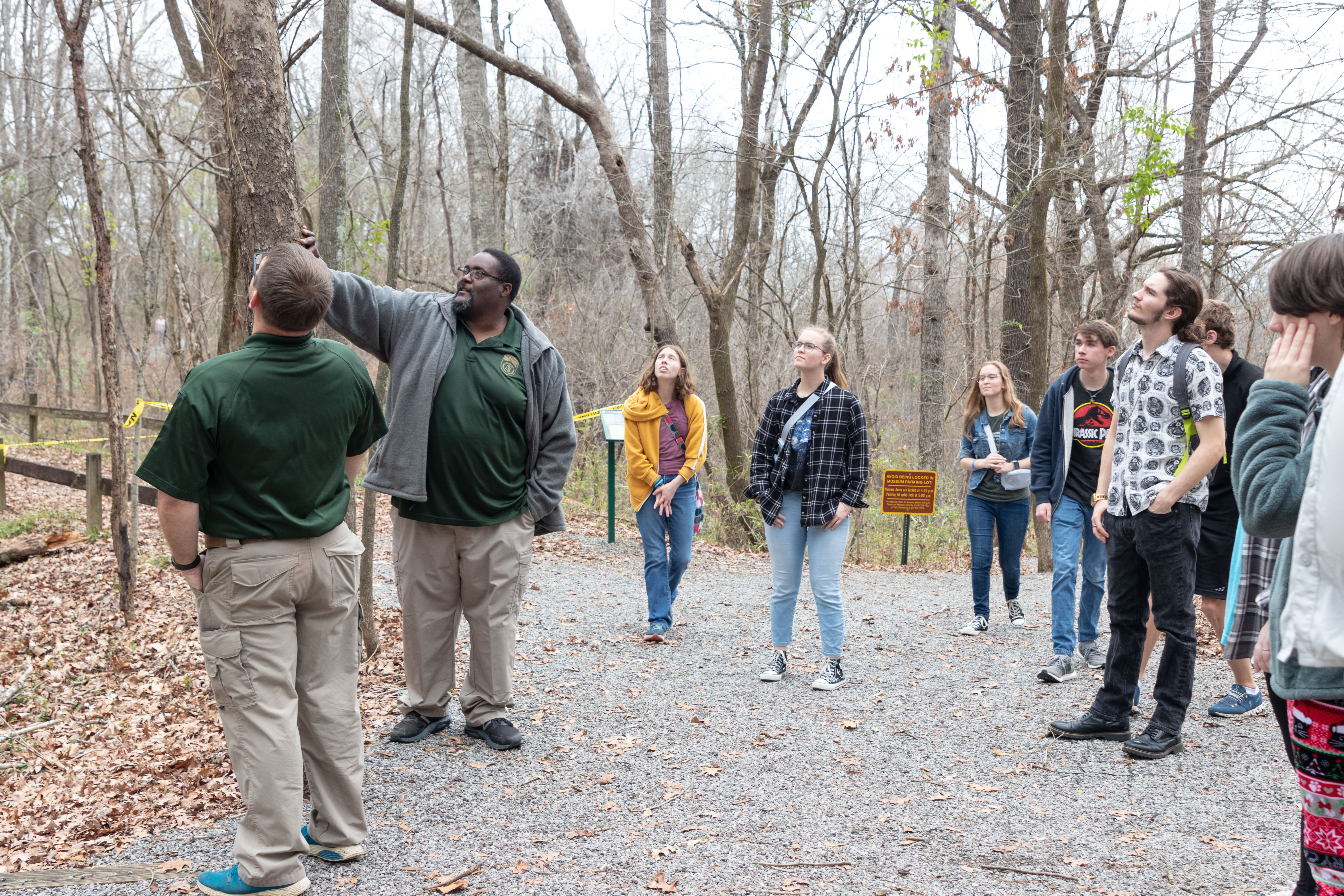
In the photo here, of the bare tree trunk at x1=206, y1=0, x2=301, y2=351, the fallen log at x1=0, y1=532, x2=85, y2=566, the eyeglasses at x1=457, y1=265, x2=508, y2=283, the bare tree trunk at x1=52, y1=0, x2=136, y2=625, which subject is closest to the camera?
the bare tree trunk at x1=206, y1=0, x2=301, y2=351

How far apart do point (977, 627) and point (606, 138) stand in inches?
282

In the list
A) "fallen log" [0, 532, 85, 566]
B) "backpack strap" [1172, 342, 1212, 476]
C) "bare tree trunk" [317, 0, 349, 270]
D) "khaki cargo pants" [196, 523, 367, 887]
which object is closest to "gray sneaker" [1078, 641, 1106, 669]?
"backpack strap" [1172, 342, 1212, 476]

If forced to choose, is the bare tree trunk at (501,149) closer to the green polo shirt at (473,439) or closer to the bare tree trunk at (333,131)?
the bare tree trunk at (333,131)

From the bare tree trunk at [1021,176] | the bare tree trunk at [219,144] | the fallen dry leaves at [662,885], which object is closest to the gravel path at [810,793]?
the fallen dry leaves at [662,885]

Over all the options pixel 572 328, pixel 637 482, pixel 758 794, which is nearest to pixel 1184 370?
pixel 758 794

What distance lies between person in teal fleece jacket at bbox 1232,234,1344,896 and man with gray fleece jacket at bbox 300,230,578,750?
9.38 feet

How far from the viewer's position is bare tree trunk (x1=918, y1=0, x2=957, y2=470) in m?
12.8

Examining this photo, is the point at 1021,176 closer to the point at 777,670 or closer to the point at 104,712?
the point at 777,670

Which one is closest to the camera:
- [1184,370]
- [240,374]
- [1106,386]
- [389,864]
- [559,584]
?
[240,374]

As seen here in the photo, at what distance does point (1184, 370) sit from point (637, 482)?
12.0 ft

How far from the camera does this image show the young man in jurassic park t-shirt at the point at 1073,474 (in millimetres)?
5582

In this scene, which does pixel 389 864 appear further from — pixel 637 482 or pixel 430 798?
pixel 637 482

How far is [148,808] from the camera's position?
12.3 feet

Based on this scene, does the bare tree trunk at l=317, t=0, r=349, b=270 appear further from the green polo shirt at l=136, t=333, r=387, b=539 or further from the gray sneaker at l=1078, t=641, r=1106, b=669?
the gray sneaker at l=1078, t=641, r=1106, b=669
